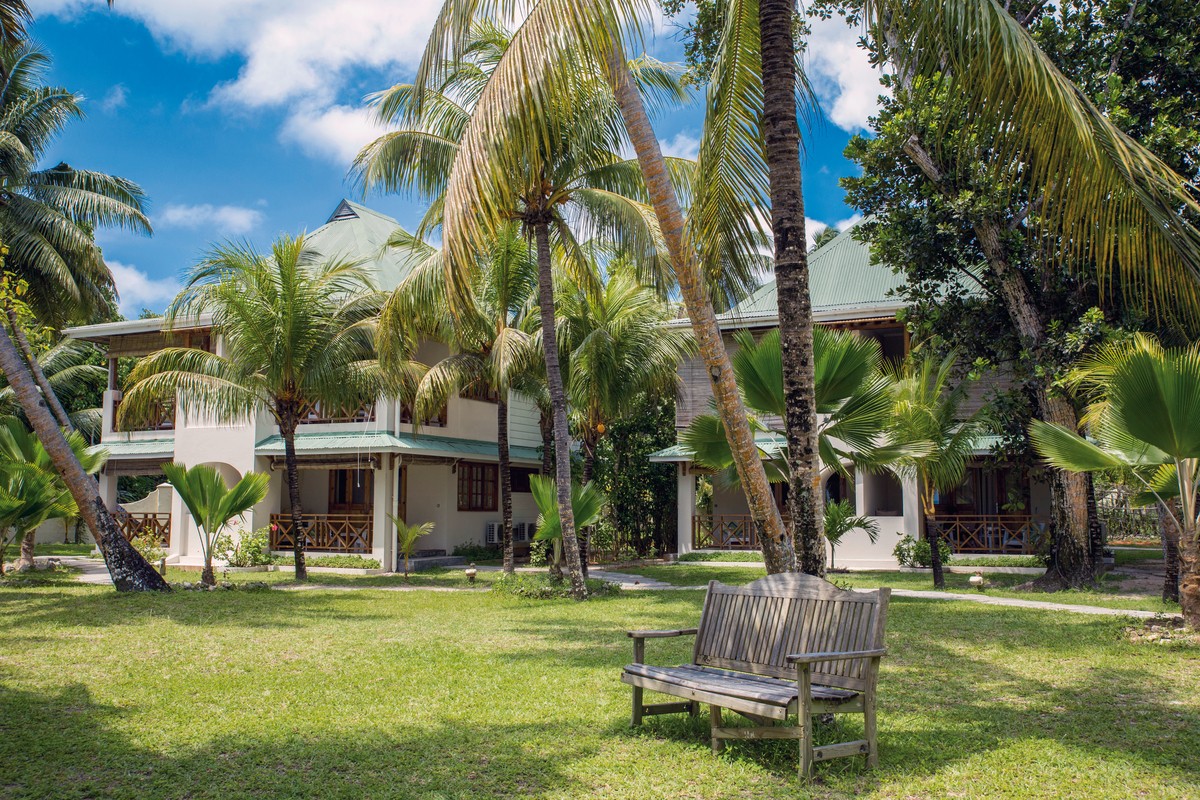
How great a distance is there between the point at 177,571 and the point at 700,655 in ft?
56.0

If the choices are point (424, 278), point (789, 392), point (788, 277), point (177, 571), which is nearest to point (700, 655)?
point (789, 392)

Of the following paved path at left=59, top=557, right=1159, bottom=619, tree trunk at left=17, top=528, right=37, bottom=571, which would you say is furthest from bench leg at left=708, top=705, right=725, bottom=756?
tree trunk at left=17, top=528, right=37, bottom=571

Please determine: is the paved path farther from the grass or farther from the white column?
the white column

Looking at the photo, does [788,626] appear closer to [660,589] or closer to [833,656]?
[833,656]

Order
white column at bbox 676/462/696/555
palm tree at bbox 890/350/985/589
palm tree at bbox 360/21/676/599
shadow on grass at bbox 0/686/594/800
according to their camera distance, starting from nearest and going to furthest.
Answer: shadow on grass at bbox 0/686/594/800 → palm tree at bbox 360/21/676/599 → palm tree at bbox 890/350/985/589 → white column at bbox 676/462/696/555

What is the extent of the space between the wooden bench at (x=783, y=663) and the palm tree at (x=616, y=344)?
1041 cm

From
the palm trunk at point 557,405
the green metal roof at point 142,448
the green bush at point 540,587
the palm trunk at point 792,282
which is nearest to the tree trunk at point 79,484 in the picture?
the green bush at point 540,587

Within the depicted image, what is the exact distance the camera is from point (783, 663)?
5.64m

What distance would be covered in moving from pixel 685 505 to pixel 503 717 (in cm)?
1667

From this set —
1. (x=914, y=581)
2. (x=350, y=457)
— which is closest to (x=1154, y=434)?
(x=914, y=581)

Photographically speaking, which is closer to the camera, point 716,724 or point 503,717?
point 716,724

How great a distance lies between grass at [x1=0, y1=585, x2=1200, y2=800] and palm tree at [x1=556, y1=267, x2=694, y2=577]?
20.4ft

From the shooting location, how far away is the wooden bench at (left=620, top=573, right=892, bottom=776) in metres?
5.02

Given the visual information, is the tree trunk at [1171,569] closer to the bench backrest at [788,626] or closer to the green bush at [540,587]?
the green bush at [540,587]
